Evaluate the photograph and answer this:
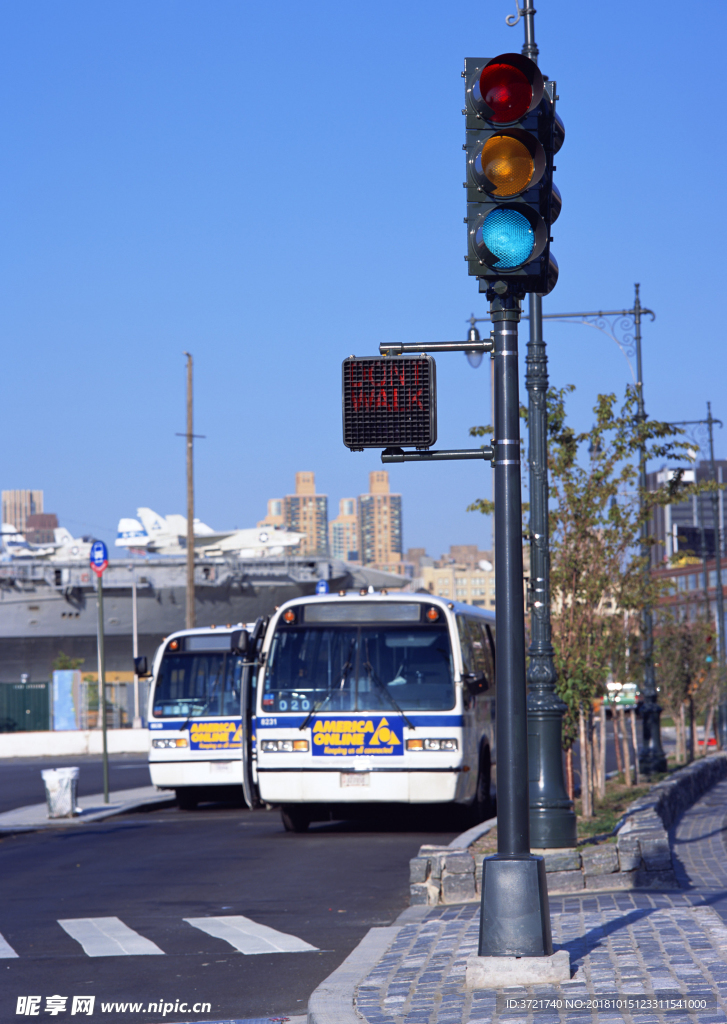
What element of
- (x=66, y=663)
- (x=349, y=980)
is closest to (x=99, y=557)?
(x=349, y=980)

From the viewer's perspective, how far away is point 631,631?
1788 centimetres

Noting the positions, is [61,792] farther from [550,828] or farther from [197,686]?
[550,828]

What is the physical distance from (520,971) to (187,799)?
15.5 metres

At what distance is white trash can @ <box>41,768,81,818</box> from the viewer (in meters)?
18.1

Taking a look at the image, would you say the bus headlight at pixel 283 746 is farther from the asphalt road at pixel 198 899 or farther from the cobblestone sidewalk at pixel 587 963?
the cobblestone sidewalk at pixel 587 963

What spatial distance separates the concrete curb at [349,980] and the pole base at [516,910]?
742 mm

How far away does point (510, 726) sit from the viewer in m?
6.00

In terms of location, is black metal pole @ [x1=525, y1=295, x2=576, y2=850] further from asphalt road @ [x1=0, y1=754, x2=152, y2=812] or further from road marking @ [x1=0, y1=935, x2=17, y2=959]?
asphalt road @ [x1=0, y1=754, x2=152, y2=812]

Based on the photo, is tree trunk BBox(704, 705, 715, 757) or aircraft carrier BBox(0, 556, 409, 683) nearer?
tree trunk BBox(704, 705, 715, 757)

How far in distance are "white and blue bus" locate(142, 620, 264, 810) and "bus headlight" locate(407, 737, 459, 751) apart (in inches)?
174

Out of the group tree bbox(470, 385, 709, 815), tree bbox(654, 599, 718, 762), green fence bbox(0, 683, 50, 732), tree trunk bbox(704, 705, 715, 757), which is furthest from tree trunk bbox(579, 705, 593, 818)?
green fence bbox(0, 683, 50, 732)

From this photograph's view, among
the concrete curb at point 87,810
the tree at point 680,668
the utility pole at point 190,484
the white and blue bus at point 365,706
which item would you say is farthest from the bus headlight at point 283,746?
the utility pole at point 190,484

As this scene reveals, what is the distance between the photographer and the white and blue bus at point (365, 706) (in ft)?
48.3

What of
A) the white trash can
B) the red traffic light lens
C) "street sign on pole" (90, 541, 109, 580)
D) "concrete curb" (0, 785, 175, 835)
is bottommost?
"concrete curb" (0, 785, 175, 835)
